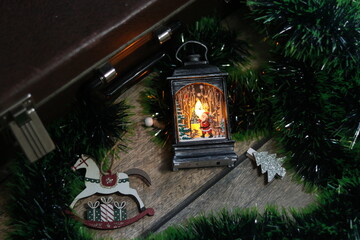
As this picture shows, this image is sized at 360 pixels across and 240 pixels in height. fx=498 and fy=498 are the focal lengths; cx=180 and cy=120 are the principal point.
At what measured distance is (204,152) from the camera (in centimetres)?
112

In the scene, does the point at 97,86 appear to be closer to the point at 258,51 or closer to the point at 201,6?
the point at 201,6

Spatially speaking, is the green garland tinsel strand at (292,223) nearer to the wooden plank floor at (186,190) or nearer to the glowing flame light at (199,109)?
the wooden plank floor at (186,190)

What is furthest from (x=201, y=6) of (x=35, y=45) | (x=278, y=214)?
(x=278, y=214)

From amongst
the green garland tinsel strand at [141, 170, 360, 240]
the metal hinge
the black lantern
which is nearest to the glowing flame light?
the black lantern

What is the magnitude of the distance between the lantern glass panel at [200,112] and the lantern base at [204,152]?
2 centimetres

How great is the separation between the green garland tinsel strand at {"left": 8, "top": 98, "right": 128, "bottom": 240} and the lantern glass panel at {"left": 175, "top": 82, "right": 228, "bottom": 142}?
138mm

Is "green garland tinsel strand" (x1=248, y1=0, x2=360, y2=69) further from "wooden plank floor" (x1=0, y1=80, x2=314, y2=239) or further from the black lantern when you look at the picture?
"wooden plank floor" (x1=0, y1=80, x2=314, y2=239)

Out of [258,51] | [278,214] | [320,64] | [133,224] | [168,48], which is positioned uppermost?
[168,48]

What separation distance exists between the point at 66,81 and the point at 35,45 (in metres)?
0.10

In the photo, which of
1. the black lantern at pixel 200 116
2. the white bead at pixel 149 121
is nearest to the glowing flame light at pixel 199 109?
the black lantern at pixel 200 116

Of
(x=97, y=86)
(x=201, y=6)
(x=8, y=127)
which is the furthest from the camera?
(x=201, y=6)

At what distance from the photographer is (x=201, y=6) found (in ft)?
3.92

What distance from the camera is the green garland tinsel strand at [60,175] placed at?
1.04m

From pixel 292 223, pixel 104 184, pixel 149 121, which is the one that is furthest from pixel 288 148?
pixel 104 184
